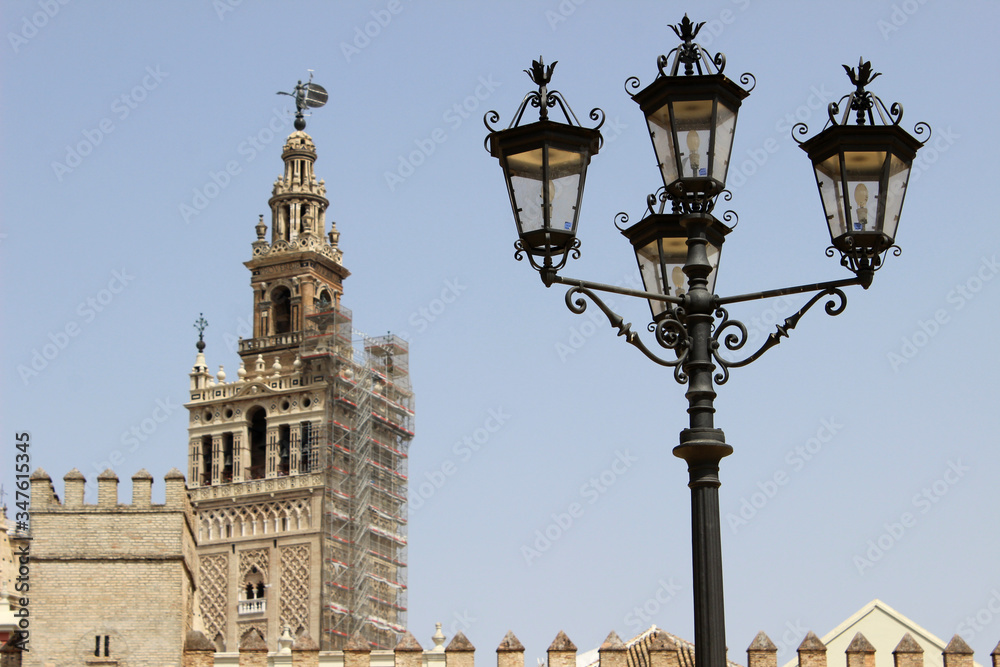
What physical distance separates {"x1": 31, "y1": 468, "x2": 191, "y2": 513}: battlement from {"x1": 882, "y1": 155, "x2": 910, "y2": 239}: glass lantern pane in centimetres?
2177

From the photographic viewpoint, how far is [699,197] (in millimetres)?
8227

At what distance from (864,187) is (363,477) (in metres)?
43.7

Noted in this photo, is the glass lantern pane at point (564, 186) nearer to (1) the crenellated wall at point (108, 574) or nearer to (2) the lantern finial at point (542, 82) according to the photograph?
(2) the lantern finial at point (542, 82)

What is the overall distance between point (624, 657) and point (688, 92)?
18177mm

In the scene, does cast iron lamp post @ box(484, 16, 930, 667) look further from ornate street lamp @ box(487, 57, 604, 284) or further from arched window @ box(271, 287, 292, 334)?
arched window @ box(271, 287, 292, 334)

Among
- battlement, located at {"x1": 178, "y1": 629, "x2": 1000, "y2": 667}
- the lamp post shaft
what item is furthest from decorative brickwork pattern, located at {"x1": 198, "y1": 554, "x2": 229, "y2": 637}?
the lamp post shaft

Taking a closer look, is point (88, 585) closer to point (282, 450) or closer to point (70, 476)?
point (70, 476)

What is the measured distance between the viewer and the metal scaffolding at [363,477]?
4984cm

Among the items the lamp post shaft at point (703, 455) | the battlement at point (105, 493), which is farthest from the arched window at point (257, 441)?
the lamp post shaft at point (703, 455)

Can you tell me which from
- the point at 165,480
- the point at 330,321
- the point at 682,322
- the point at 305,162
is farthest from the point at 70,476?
the point at 305,162

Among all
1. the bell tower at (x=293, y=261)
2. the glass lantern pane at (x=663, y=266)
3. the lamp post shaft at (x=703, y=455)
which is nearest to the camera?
the lamp post shaft at (x=703, y=455)

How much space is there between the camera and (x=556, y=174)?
798cm

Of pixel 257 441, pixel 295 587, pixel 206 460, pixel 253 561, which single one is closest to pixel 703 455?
pixel 295 587

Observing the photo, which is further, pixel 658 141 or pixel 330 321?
pixel 330 321
